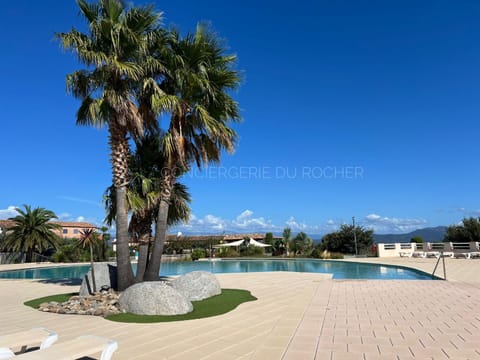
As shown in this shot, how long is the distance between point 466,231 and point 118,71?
3214cm

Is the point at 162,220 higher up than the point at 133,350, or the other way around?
the point at 162,220

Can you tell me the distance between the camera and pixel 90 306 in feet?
26.7

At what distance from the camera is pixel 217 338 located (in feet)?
18.6

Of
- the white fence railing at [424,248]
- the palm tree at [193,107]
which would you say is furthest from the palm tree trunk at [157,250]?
the white fence railing at [424,248]

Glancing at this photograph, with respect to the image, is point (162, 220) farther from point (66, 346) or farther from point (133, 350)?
point (66, 346)

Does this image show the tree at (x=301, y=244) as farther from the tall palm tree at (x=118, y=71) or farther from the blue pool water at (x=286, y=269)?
the tall palm tree at (x=118, y=71)

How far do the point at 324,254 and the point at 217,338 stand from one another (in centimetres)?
2593

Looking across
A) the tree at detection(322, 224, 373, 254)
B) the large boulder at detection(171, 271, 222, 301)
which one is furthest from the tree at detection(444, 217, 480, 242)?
the large boulder at detection(171, 271, 222, 301)

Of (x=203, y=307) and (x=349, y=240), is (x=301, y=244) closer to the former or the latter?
(x=349, y=240)

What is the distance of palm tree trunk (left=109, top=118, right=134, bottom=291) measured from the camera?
960 centimetres

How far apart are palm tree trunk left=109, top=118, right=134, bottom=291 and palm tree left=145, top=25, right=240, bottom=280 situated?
710 mm

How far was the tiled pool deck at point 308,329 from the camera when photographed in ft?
16.1

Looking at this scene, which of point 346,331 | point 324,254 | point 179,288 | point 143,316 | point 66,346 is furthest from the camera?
point 324,254

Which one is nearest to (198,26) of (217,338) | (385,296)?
(217,338)
